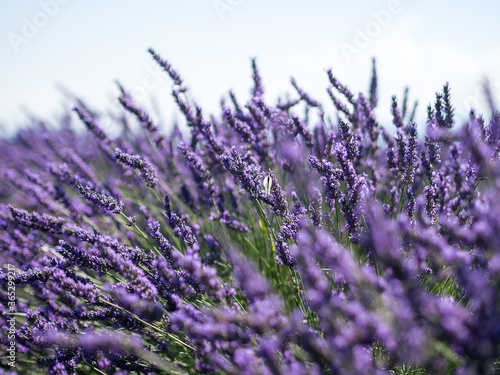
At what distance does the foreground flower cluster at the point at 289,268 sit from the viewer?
841mm

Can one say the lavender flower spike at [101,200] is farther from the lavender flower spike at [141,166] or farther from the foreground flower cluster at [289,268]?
the lavender flower spike at [141,166]

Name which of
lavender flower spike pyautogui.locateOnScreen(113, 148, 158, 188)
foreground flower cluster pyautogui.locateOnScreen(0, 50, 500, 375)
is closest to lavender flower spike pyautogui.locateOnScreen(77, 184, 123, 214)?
foreground flower cluster pyautogui.locateOnScreen(0, 50, 500, 375)

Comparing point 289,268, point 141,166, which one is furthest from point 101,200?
point 289,268

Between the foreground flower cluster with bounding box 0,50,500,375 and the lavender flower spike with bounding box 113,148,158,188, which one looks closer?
the foreground flower cluster with bounding box 0,50,500,375

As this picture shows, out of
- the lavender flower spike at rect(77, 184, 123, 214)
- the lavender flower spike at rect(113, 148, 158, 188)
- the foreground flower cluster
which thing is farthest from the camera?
the lavender flower spike at rect(113, 148, 158, 188)

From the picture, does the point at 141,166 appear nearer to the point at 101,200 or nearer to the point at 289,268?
the point at 101,200

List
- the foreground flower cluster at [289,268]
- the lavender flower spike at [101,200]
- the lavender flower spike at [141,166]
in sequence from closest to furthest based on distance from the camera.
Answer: the foreground flower cluster at [289,268] < the lavender flower spike at [101,200] < the lavender flower spike at [141,166]

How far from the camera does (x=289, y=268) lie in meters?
1.75

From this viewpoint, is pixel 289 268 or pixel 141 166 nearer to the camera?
pixel 289 268

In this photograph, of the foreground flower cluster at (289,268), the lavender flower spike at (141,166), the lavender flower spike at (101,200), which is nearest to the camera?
the foreground flower cluster at (289,268)

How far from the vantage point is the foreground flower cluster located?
84 cm

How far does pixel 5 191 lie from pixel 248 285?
20.2 ft

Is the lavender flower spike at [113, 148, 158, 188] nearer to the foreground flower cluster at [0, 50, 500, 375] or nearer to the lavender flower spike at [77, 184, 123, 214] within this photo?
the foreground flower cluster at [0, 50, 500, 375]

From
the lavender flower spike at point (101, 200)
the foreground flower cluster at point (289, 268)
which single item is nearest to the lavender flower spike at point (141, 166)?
the foreground flower cluster at point (289, 268)
